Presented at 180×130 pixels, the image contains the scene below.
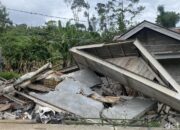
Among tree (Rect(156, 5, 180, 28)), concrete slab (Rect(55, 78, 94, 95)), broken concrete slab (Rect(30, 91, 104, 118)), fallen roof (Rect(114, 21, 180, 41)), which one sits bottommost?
broken concrete slab (Rect(30, 91, 104, 118))

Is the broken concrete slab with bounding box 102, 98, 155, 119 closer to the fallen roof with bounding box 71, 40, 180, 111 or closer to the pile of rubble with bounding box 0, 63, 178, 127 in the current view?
the pile of rubble with bounding box 0, 63, 178, 127

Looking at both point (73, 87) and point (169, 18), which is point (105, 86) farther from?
point (169, 18)

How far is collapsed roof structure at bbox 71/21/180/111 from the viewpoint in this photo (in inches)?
413

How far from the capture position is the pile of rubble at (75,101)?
1051 cm

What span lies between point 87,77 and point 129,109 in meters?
2.48

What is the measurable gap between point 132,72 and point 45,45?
57.6ft

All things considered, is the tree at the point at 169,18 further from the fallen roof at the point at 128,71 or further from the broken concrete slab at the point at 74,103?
the broken concrete slab at the point at 74,103

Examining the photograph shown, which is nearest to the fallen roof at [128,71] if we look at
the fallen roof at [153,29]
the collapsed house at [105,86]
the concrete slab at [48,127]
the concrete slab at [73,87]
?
the collapsed house at [105,86]

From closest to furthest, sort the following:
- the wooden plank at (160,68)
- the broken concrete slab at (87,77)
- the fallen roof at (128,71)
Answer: the fallen roof at (128,71)
the wooden plank at (160,68)
the broken concrete slab at (87,77)

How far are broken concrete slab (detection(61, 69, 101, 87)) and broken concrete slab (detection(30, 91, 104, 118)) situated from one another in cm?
109

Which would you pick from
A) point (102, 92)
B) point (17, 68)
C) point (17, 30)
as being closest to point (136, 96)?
point (102, 92)

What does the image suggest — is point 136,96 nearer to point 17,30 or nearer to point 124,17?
point 17,30

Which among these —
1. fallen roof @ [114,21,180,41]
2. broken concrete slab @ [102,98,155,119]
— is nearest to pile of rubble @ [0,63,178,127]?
broken concrete slab @ [102,98,155,119]

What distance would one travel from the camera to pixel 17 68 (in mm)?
26031
